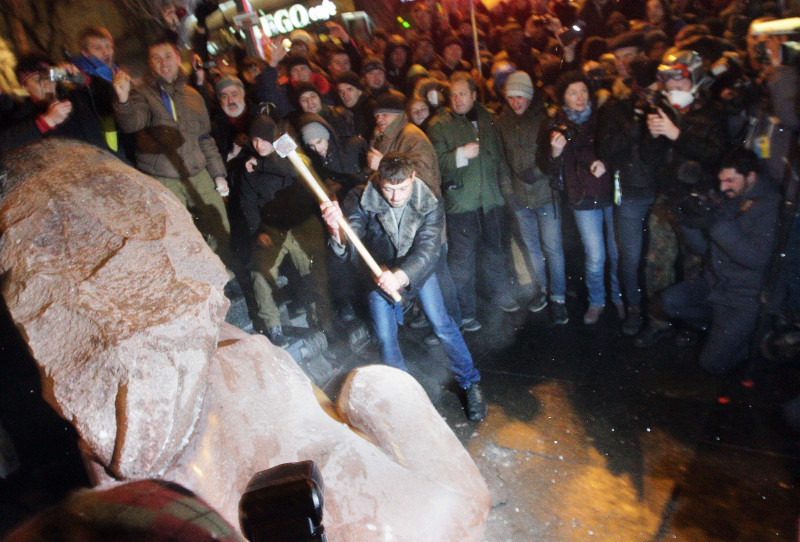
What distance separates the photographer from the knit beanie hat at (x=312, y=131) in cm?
490

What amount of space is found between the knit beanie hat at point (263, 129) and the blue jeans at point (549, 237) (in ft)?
8.31

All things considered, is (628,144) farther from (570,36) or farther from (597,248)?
(570,36)

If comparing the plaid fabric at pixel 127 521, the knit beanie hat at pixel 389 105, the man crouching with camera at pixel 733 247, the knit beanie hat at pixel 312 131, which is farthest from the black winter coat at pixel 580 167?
the plaid fabric at pixel 127 521

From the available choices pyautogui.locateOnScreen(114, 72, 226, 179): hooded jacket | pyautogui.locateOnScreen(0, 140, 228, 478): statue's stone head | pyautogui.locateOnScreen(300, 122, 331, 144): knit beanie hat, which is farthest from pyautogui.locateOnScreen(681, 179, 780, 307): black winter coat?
pyautogui.locateOnScreen(114, 72, 226, 179): hooded jacket

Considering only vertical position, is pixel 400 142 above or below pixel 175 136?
below

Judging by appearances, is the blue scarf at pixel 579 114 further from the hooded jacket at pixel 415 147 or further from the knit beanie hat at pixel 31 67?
the knit beanie hat at pixel 31 67

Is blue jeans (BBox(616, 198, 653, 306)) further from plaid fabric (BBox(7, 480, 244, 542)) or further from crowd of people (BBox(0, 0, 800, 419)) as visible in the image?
plaid fabric (BBox(7, 480, 244, 542))

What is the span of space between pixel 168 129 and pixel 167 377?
3.46m

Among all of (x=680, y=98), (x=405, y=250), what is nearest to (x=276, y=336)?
(x=405, y=250)

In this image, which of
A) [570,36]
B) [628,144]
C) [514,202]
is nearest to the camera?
[628,144]

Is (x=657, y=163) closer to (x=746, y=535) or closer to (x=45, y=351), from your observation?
(x=746, y=535)

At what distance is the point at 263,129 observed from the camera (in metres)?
4.71

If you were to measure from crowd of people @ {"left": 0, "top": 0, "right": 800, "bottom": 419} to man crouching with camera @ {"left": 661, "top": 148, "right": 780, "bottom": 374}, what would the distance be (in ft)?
0.04

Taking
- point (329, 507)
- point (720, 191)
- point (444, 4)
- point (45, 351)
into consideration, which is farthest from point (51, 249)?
point (444, 4)
